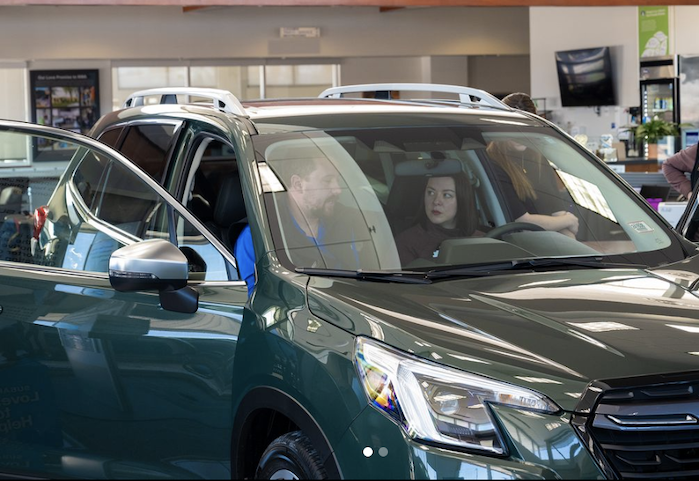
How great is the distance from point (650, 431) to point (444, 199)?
1158 mm

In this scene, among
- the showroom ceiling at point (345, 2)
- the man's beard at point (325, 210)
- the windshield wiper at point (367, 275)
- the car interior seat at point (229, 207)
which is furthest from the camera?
the showroom ceiling at point (345, 2)

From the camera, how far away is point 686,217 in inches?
142

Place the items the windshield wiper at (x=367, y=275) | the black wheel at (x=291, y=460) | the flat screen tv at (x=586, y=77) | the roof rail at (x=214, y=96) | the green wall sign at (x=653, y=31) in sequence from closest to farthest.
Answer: the black wheel at (x=291, y=460), the windshield wiper at (x=367, y=275), the roof rail at (x=214, y=96), the green wall sign at (x=653, y=31), the flat screen tv at (x=586, y=77)

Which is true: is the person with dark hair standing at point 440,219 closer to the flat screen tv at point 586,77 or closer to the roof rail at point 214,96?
the roof rail at point 214,96

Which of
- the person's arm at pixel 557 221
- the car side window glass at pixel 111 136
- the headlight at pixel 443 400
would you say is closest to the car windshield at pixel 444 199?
the person's arm at pixel 557 221

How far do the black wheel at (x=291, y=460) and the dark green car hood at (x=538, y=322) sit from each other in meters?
0.29

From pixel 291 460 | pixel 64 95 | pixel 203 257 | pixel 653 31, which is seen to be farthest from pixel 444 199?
pixel 64 95

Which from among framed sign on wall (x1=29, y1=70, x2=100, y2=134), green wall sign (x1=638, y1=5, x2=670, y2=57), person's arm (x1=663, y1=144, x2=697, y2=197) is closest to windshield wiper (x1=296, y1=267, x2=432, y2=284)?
person's arm (x1=663, y1=144, x2=697, y2=197)

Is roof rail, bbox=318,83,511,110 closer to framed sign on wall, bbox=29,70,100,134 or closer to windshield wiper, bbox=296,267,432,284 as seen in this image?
windshield wiper, bbox=296,267,432,284

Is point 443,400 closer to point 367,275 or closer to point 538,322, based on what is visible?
point 538,322

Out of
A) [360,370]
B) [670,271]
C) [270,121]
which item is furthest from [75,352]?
[670,271]

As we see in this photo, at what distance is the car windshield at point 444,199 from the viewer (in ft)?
8.87

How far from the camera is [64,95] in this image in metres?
18.5

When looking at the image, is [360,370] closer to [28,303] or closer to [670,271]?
[670,271]
